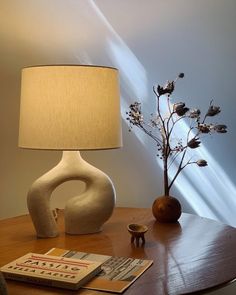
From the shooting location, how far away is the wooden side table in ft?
3.08

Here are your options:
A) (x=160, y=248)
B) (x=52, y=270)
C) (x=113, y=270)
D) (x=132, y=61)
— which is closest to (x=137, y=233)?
(x=160, y=248)

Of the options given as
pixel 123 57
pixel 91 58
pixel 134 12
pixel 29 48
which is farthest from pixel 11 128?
pixel 134 12

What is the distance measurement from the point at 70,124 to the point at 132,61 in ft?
2.57

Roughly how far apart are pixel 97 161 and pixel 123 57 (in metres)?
0.51

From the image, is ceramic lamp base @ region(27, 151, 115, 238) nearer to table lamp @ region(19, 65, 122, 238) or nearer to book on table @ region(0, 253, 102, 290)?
table lamp @ region(19, 65, 122, 238)

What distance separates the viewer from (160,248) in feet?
4.00

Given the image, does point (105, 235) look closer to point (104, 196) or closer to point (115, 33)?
point (104, 196)

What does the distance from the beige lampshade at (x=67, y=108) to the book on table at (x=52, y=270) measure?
357 millimetres

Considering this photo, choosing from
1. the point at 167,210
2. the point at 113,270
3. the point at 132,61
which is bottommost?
the point at 113,270

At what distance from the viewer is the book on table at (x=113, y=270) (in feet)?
3.05

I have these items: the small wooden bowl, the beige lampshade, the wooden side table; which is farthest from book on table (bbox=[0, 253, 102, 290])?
the beige lampshade

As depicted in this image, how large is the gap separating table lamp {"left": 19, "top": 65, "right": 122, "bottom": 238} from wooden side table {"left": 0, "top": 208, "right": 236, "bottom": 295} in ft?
0.30

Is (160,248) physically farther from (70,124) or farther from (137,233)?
(70,124)

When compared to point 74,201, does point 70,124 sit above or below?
above
